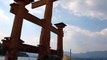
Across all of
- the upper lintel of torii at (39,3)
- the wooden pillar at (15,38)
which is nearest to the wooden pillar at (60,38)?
the upper lintel of torii at (39,3)

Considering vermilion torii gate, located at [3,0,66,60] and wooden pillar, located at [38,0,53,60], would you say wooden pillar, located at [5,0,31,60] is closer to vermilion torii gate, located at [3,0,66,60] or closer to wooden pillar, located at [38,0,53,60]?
vermilion torii gate, located at [3,0,66,60]

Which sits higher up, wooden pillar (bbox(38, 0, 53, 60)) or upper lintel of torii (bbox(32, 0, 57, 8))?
upper lintel of torii (bbox(32, 0, 57, 8))

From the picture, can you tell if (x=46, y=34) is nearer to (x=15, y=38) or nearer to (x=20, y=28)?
(x=20, y=28)

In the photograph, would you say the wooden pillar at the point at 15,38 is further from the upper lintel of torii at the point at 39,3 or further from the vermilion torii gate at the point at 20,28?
the upper lintel of torii at the point at 39,3

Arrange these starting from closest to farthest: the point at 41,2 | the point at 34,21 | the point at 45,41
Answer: the point at 34,21
the point at 45,41
the point at 41,2

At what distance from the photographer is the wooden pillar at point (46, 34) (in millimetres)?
7445

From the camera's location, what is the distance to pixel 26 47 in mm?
6645

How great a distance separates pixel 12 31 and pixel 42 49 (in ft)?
5.52

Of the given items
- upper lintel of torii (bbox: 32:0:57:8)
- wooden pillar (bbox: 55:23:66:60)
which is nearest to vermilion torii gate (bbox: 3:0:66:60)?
upper lintel of torii (bbox: 32:0:57:8)

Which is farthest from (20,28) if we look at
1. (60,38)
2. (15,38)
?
(60,38)

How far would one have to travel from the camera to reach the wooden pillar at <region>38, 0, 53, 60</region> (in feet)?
24.4

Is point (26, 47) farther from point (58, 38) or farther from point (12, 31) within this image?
point (58, 38)

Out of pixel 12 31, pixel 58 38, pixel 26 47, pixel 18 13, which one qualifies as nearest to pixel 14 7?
pixel 18 13

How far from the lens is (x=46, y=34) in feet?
25.3
